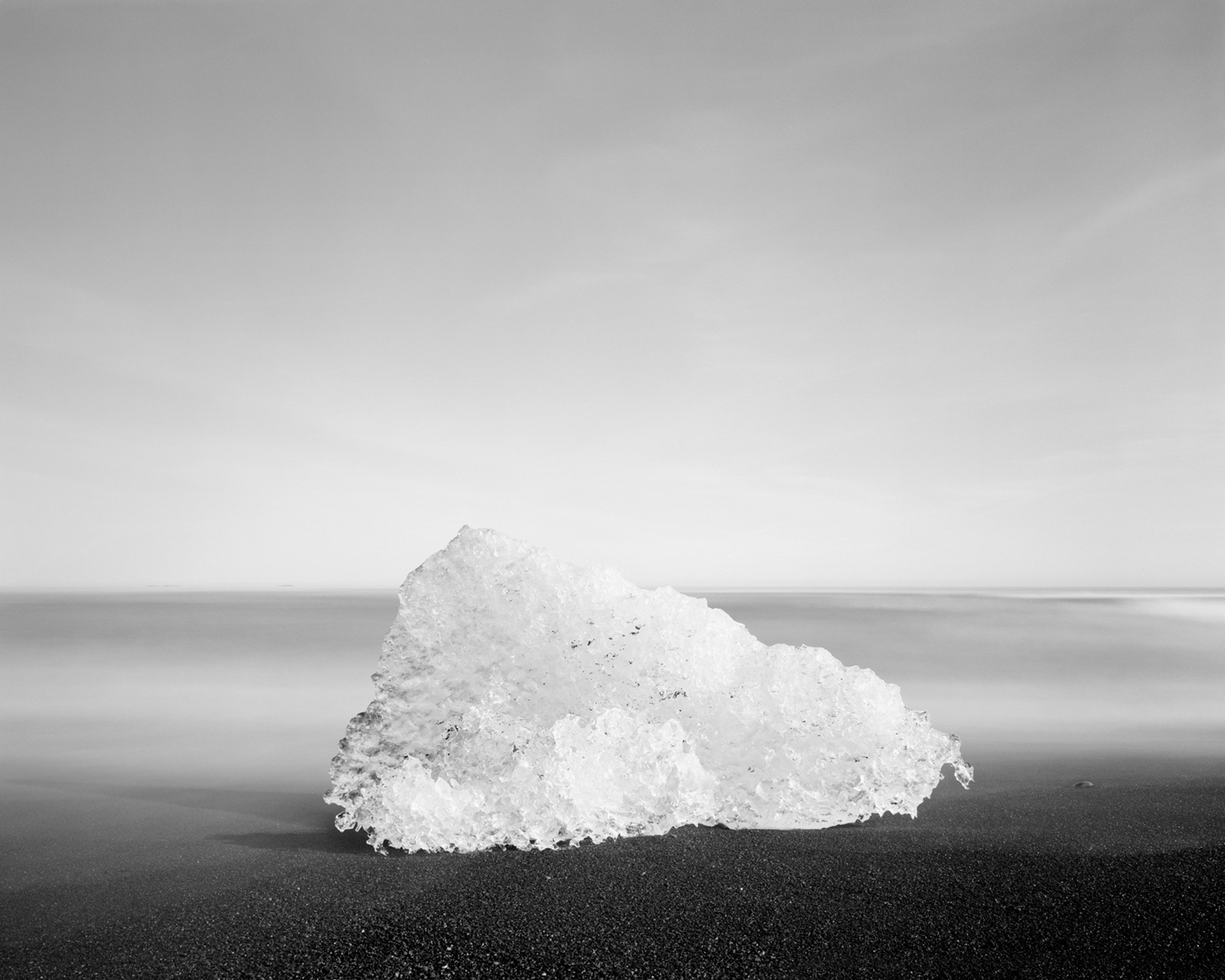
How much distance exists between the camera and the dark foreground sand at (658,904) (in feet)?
8.85

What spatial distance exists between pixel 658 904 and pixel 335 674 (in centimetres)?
941

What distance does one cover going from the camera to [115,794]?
5676 mm

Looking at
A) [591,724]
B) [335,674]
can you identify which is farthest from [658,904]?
[335,674]

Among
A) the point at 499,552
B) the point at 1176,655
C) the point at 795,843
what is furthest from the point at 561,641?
the point at 1176,655

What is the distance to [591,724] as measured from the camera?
13.5ft

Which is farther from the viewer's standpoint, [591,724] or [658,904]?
[591,724]

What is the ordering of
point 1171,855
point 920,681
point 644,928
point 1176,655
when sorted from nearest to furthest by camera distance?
point 644,928 → point 1171,855 → point 920,681 → point 1176,655

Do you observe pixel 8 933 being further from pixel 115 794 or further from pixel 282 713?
pixel 282 713

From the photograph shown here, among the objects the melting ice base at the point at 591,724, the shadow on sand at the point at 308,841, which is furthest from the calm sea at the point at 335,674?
the melting ice base at the point at 591,724

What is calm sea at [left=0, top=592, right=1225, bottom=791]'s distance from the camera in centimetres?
715

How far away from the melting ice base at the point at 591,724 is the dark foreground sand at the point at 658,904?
0.18 m

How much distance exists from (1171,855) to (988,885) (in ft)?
3.22

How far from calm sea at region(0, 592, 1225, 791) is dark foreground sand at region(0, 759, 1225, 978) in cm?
216

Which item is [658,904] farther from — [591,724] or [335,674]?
[335,674]
